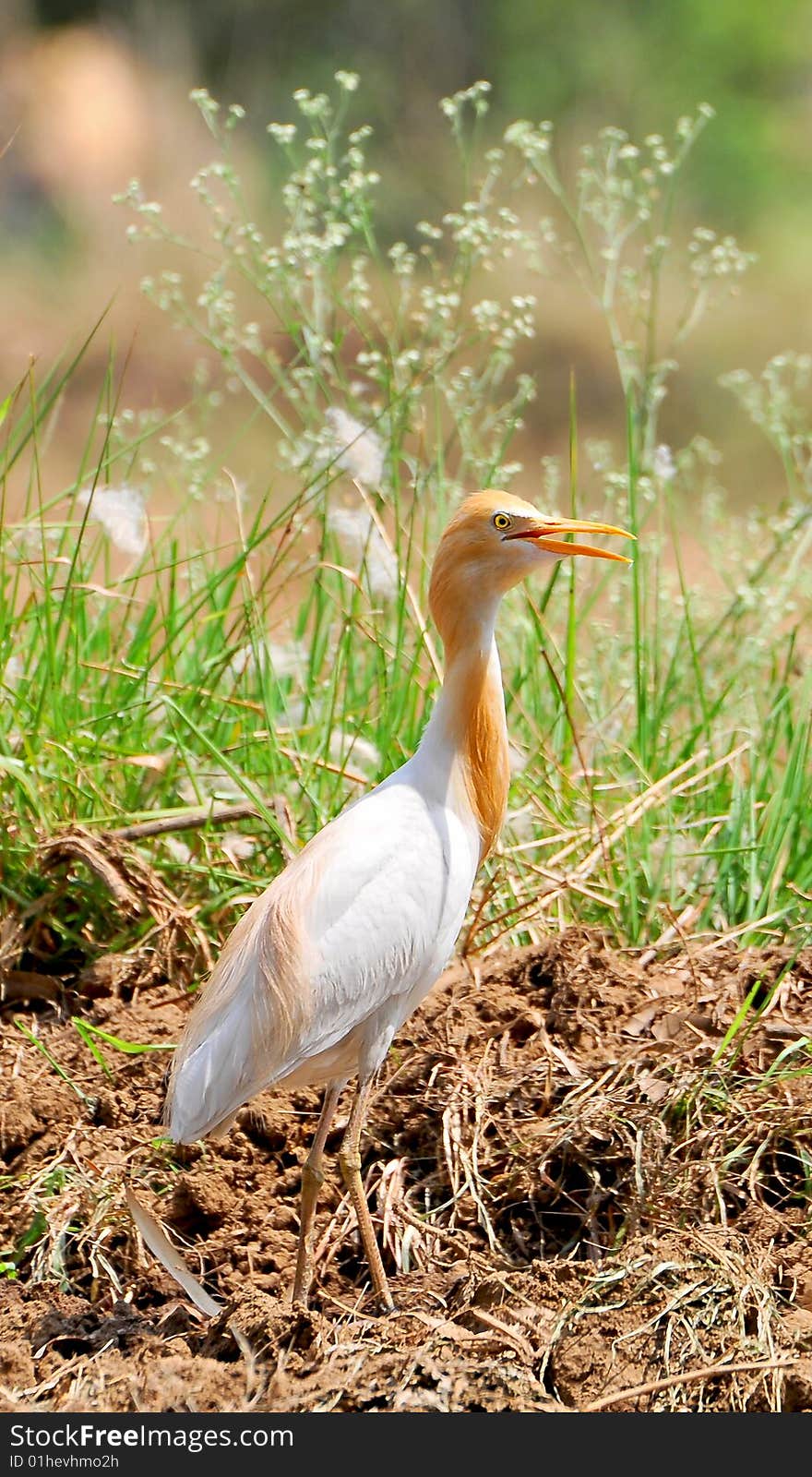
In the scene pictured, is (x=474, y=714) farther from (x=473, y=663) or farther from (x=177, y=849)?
(x=177, y=849)

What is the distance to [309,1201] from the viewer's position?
241cm

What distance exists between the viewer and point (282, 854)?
10.5 ft

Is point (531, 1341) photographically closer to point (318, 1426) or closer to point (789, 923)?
point (318, 1426)

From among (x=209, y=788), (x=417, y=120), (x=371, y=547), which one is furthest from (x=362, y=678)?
(x=417, y=120)

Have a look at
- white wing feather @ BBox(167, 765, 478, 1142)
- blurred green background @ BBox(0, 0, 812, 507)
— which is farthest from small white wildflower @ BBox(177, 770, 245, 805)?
blurred green background @ BBox(0, 0, 812, 507)

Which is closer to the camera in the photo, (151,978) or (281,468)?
(151,978)

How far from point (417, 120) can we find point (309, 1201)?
1213 cm

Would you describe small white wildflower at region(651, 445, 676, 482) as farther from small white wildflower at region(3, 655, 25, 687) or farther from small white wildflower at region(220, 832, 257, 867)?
→ small white wildflower at region(3, 655, 25, 687)

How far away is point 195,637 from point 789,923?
158 centimetres

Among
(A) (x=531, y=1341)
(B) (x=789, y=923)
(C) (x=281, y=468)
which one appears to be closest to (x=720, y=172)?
(C) (x=281, y=468)

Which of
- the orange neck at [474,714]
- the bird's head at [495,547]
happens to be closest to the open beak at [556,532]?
the bird's head at [495,547]

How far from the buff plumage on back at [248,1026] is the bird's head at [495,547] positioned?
1.70 ft

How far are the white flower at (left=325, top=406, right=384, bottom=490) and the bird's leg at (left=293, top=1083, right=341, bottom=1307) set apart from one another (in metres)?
1.37

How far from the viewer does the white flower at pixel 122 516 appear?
316cm
